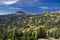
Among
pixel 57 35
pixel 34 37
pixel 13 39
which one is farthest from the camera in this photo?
pixel 57 35

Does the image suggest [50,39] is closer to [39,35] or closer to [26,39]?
[39,35]

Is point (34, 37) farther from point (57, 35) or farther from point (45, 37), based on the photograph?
point (57, 35)

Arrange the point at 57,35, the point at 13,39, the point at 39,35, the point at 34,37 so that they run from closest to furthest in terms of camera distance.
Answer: the point at 13,39, the point at 34,37, the point at 39,35, the point at 57,35

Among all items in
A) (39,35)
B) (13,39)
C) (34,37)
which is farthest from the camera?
(39,35)

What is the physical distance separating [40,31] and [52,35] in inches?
633

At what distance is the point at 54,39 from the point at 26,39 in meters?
32.9

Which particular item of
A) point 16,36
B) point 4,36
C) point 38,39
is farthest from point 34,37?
point 4,36

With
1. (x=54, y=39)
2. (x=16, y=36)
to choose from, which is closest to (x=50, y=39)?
(x=54, y=39)

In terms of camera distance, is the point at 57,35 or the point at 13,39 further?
the point at 57,35

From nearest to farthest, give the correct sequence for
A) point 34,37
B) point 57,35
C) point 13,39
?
point 13,39
point 34,37
point 57,35

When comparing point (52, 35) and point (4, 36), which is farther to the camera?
point (52, 35)

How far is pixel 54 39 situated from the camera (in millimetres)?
178375

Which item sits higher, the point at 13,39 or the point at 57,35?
the point at 13,39

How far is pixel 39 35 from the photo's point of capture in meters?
177
